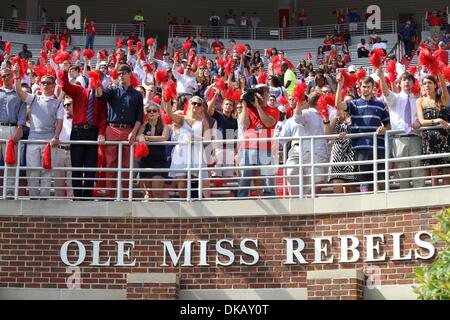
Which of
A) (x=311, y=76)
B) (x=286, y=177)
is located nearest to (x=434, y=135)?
(x=286, y=177)

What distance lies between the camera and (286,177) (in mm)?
Answer: 17047

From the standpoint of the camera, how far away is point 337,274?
1633cm

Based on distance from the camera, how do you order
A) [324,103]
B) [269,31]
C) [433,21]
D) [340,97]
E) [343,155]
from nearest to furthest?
[340,97]
[343,155]
[324,103]
[433,21]
[269,31]

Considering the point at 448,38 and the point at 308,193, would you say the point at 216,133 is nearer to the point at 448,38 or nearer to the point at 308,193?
the point at 308,193

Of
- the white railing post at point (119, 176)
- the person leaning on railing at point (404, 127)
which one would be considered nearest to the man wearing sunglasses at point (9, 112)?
the white railing post at point (119, 176)

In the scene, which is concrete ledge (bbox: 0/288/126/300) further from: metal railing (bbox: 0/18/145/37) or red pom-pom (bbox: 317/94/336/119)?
metal railing (bbox: 0/18/145/37)

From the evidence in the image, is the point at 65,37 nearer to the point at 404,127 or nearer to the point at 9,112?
the point at 9,112

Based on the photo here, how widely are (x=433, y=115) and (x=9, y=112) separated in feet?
19.0

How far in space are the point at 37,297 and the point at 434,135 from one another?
560cm

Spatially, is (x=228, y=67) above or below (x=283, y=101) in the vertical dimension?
above

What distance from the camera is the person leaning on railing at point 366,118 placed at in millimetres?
16797

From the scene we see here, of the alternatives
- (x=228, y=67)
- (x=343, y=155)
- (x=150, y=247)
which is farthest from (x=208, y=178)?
(x=228, y=67)

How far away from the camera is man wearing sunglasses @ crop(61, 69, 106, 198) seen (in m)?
17.4

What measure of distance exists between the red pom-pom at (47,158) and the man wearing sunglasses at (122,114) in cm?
78
